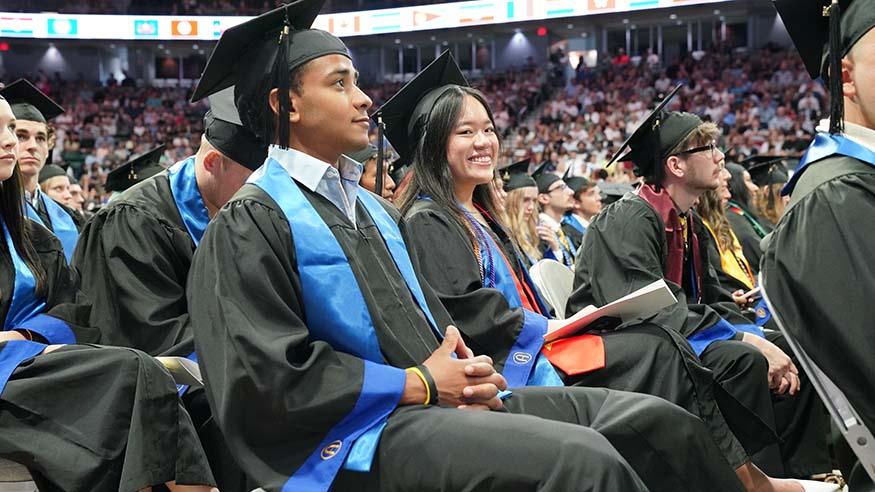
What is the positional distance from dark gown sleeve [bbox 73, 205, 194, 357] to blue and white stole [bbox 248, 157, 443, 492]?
100 cm

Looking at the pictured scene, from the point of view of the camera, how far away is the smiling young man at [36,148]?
5.02m

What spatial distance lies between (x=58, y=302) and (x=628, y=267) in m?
2.40

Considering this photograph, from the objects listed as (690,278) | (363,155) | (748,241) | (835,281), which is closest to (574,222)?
(748,241)

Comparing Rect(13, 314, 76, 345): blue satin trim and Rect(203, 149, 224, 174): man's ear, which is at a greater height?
Rect(203, 149, 224, 174): man's ear

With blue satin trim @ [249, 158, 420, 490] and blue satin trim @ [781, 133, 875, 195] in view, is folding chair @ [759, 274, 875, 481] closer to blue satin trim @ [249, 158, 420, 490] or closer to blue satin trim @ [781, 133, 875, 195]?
blue satin trim @ [781, 133, 875, 195]

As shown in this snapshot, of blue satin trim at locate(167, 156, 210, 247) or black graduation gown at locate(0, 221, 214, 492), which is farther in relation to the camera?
blue satin trim at locate(167, 156, 210, 247)

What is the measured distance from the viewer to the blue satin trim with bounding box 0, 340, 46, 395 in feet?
9.96

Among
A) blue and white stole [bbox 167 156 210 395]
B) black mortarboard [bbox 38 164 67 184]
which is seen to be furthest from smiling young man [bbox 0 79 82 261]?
black mortarboard [bbox 38 164 67 184]

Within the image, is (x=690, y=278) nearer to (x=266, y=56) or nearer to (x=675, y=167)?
(x=675, y=167)

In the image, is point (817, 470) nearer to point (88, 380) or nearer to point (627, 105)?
point (88, 380)

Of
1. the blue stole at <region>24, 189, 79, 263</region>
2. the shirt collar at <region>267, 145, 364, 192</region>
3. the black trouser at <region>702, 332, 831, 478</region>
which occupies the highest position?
the shirt collar at <region>267, 145, 364, 192</region>

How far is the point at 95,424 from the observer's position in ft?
9.82

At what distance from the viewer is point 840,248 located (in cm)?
213

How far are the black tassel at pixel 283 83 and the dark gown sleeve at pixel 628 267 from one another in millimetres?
1994
